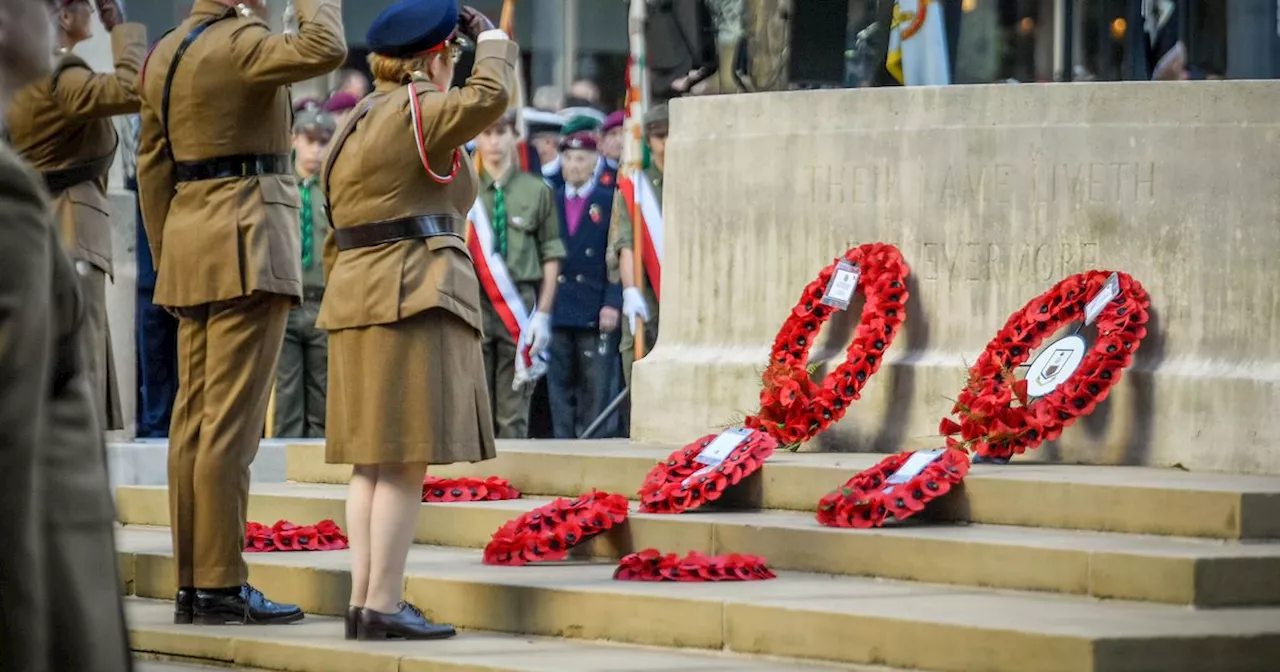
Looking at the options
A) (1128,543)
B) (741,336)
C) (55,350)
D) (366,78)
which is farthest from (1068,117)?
(366,78)

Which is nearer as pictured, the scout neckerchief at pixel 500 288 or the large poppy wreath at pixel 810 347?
the large poppy wreath at pixel 810 347

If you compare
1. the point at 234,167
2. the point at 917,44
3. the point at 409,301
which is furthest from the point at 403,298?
the point at 917,44

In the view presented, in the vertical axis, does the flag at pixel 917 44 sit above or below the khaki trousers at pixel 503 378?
above

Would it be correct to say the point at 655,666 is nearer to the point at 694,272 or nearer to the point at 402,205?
the point at 402,205

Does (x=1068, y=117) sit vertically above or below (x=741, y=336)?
above

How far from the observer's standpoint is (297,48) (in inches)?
287

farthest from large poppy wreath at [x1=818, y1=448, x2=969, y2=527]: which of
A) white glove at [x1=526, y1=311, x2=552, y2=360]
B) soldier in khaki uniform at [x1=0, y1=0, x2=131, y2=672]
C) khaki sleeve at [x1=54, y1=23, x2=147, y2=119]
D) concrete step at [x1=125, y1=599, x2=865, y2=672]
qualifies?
white glove at [x1=526, y1=311, x2=552, y2=360]

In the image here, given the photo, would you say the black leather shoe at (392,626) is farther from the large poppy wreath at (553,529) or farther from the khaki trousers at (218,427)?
the large poppy wreath at (553,529)

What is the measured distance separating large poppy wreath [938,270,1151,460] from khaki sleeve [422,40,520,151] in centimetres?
219

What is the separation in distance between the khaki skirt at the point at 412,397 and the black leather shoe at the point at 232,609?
830 mm

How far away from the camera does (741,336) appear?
9.82m

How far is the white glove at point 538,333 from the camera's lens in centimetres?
1305

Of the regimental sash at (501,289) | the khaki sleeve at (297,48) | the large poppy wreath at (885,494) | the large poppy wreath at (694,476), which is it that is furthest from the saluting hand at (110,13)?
the regimental sash at (501,289)

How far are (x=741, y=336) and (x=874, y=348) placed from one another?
98 centimetres
